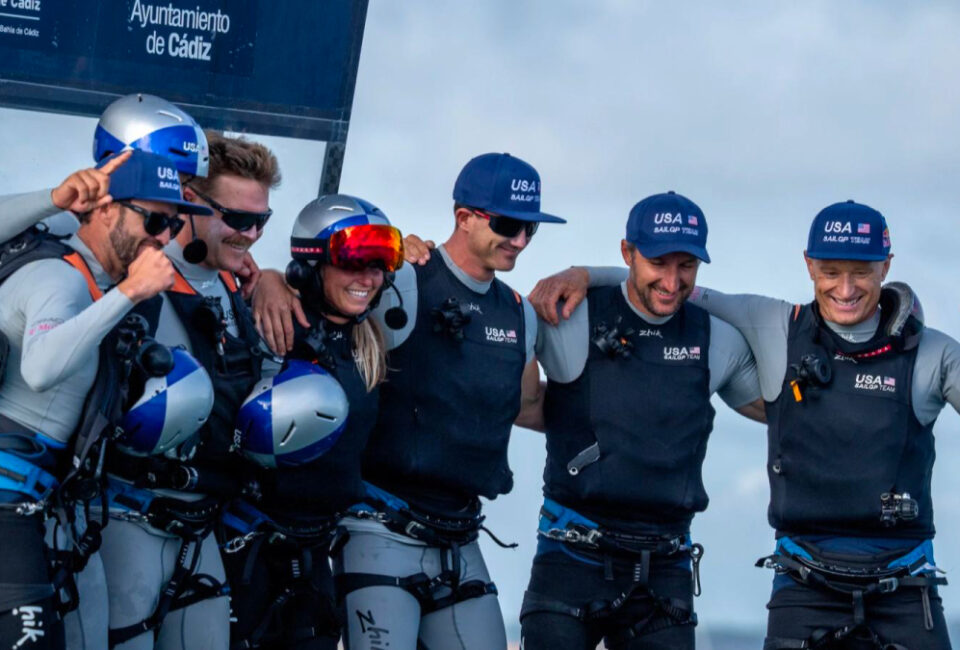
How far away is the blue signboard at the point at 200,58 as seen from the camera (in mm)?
8547

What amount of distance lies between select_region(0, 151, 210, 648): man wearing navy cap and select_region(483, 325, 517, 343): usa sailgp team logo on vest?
182cm

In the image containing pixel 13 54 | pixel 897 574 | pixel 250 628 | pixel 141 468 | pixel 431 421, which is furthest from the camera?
pixel 13 54

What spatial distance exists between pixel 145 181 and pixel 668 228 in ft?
9.24

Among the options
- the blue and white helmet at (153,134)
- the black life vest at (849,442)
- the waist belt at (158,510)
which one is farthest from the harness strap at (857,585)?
the blue and white helmet at (153,134)

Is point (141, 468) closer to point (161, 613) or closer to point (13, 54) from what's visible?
point (161, 613)

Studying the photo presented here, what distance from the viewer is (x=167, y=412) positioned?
583 cm

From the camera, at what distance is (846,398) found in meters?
7.94

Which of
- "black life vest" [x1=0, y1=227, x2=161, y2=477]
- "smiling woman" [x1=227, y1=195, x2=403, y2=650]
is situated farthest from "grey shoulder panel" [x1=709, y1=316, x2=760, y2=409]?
"black life vest" [x1=0, y1=227, x2=161, y2=477]

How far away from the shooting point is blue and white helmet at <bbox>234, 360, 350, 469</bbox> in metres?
6.34

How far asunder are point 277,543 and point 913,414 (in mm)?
3152

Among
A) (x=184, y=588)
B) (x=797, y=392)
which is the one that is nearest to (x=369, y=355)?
(x=184, y=588)

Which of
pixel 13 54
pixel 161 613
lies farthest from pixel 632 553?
pixel 13 54

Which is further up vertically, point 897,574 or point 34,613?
point 897,574

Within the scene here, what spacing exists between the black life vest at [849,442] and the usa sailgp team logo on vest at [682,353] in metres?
0.51
